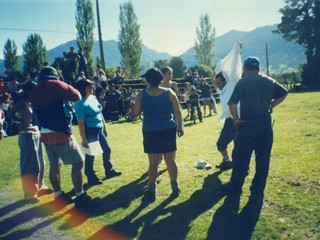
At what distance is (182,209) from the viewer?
454 cm

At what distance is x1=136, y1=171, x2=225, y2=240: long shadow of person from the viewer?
384 centimetres

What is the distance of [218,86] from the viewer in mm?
6477

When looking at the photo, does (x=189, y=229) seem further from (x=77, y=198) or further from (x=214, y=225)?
(x=77, y=198)

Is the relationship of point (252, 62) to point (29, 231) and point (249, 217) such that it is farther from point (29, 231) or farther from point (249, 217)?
point (29, 231)

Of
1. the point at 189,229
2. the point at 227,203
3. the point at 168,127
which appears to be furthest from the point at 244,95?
the point at 189,229

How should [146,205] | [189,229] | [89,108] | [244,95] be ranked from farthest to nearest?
[89,108]
[146,205]
[244,95]
[189,229]

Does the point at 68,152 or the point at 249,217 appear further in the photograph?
the point at 68,152

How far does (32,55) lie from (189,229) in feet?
259

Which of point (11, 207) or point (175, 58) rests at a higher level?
point (175, 58)

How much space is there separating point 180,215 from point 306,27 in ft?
152

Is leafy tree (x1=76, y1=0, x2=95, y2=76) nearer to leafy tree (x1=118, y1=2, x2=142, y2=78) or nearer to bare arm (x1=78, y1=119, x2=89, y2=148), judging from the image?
leafy tree (x1=118, y1=2, x2=142, y2=78)

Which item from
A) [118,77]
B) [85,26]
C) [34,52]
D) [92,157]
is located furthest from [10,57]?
[92,157]

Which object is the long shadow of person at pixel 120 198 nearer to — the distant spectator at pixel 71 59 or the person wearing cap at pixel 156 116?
the person wearing cap at pixel 156 116

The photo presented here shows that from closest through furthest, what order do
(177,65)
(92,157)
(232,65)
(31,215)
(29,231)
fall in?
(29,231) < (31,215) < (232,65) < (92,157) < (177,65)
